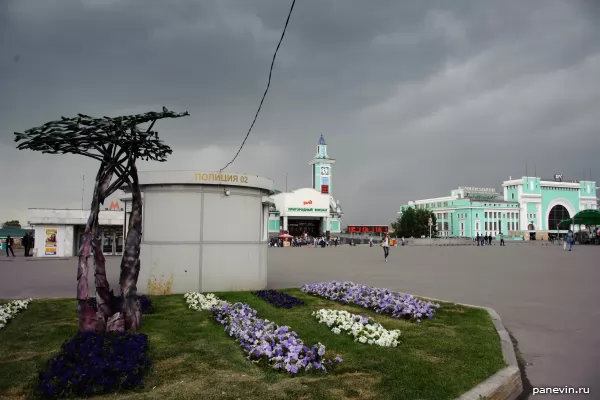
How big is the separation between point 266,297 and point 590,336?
722 cm

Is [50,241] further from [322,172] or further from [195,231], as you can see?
[322,172]

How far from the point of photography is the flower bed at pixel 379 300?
9586mm

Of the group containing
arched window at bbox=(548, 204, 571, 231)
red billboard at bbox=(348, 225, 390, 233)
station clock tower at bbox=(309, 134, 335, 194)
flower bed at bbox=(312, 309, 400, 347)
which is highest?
station clock tower at bbox=(309, 134, 335, 194)

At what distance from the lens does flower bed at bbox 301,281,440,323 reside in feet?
31.4

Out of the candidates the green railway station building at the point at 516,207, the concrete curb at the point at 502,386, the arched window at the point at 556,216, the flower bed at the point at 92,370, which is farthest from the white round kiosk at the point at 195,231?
the arched window at the point at 556,216

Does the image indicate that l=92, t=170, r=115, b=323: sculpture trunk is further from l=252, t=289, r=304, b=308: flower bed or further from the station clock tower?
the station clock tower

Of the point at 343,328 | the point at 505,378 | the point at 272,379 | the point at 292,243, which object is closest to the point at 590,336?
the point at 505,378

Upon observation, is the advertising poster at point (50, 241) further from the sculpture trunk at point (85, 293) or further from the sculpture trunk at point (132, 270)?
the sculpture trunk at point (85, 293)

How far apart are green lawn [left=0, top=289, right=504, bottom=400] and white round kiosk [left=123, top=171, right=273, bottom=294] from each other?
113 inches

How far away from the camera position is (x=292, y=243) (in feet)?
211

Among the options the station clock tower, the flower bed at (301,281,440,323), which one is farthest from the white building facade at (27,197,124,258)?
the station clock tower

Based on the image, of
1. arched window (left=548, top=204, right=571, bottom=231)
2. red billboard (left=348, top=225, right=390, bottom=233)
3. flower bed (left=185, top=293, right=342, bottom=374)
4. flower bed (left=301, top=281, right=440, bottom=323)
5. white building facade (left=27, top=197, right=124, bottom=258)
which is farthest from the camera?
arched window (left=548, top=204, right=571, bottom=231)

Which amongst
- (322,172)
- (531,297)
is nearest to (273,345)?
(531,297)

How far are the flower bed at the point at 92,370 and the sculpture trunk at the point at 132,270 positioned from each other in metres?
1.93
